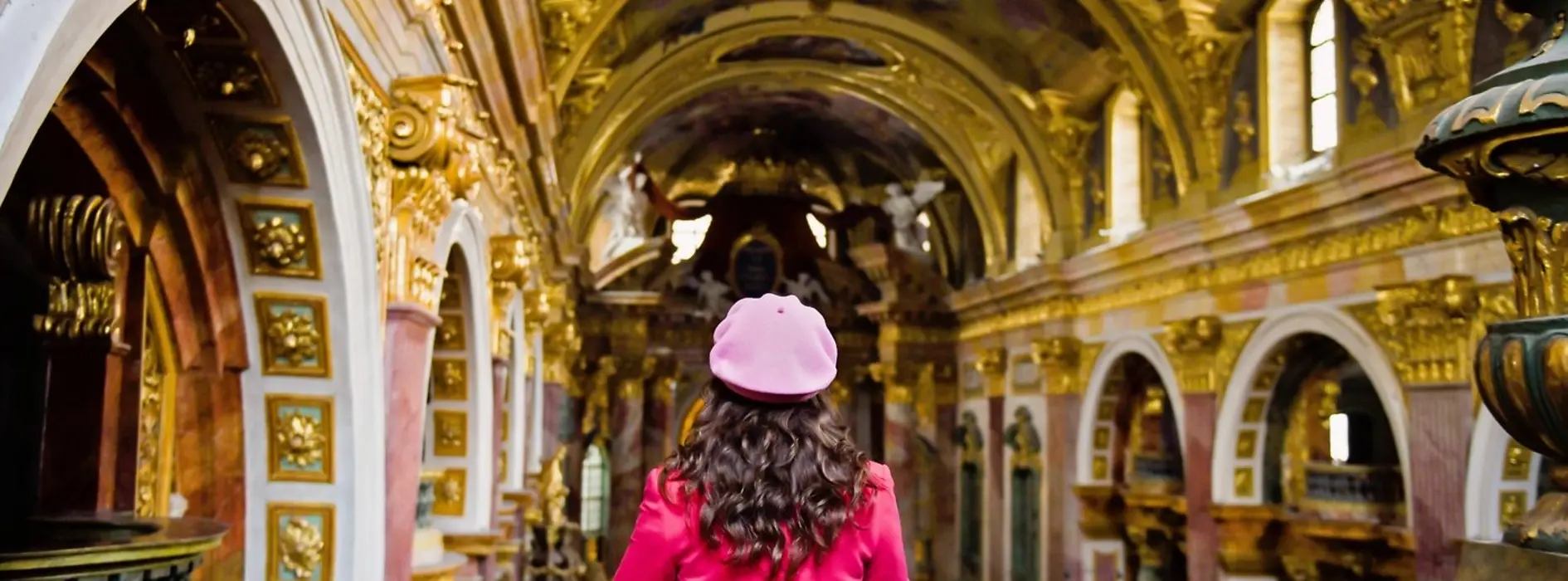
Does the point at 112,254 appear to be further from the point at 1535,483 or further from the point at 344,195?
the point at 1535,483

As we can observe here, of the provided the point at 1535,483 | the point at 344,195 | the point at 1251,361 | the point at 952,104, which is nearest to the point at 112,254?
the point at 344,195

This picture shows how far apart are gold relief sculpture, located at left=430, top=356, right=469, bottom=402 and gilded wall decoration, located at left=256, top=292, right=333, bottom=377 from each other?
13.7 feet

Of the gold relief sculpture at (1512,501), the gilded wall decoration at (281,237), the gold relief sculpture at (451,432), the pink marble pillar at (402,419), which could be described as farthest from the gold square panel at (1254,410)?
the gilded wall decoration at (281,237)

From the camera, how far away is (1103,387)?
1542cm

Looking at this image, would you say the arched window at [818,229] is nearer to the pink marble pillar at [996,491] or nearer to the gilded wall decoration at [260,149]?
the pink marble pillar at [996,491]

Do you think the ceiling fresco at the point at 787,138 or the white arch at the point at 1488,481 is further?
the ceiling fresco at the point at 787,138

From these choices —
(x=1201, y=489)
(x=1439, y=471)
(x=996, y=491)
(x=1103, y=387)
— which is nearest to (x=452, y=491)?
(x=1439, y=471)

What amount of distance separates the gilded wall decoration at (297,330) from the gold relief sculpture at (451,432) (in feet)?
14.2

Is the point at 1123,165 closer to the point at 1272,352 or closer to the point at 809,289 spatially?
the point at 1272,352

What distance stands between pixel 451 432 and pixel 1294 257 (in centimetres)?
671

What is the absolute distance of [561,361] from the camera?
58.7 ft

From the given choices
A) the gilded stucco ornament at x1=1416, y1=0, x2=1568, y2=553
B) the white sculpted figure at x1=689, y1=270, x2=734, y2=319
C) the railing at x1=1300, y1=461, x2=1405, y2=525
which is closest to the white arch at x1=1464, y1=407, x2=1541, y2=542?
the railing at x1=1300, y1=461, x2=1405, y2=525

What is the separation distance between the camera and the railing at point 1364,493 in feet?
36.0

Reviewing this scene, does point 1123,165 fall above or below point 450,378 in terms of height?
above
